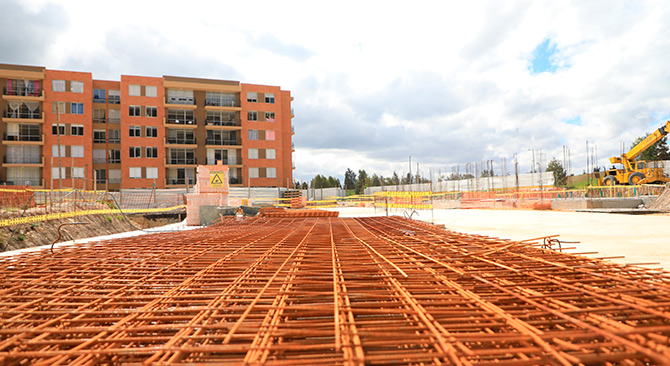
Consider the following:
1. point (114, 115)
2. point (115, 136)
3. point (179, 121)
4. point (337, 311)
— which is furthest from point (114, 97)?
point (337, 311)

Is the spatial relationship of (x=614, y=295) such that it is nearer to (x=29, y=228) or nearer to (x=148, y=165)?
(x=29, y=228)

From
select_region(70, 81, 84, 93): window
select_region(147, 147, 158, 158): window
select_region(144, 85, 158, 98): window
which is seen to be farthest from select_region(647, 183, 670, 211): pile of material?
select_region(70, 81, 84, 93): window

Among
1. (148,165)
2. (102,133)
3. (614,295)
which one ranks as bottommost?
(614,295)

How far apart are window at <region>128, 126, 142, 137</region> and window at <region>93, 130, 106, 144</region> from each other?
3.18 metres

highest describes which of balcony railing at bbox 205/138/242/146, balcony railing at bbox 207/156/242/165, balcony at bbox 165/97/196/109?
balcony at bbox 165/97/196/109

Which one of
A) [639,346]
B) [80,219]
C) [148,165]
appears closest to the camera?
[639,346]

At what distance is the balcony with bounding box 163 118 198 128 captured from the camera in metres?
33.2

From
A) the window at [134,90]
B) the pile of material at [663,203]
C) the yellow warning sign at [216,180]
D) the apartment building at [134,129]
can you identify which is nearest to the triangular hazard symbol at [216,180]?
the yellow warning sign at [216,180]

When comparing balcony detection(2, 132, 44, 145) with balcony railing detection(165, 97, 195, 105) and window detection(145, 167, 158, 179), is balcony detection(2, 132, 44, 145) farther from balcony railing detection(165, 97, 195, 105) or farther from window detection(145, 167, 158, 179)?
balcony railing detection(165, 97, 195, 105)

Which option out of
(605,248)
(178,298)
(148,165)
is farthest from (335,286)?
(148,165)

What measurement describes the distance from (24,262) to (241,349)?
4125 millimetres

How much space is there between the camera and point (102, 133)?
33.2 m

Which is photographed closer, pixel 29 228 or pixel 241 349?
pixel 241 349

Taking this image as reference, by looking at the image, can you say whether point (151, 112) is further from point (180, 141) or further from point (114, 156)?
point (114, 156)
